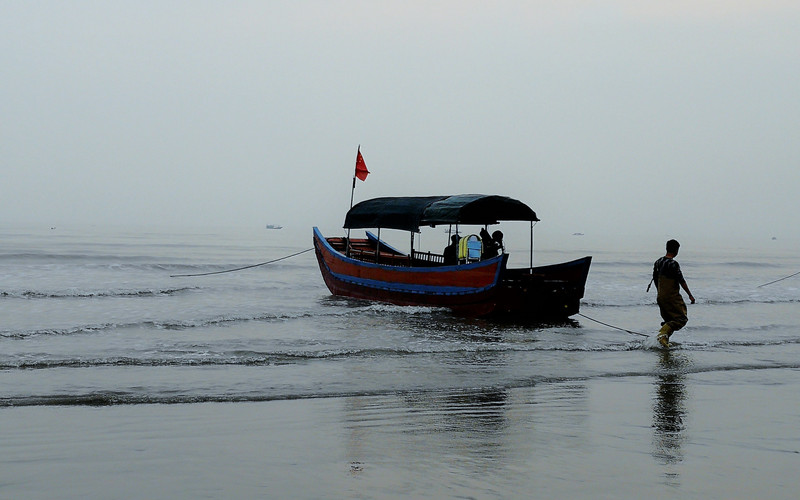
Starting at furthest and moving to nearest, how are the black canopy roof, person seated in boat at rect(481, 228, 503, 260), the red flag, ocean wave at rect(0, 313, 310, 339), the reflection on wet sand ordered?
the red flag < person seated in boat at rect(481, 228, 503, 260) < the black canopy roof < ocean wave at rect(0, 313, 310, 339) < the reflection on wet sand

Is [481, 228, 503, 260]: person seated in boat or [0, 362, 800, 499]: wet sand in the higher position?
[481, 228, 503, 260]: person seated in boat

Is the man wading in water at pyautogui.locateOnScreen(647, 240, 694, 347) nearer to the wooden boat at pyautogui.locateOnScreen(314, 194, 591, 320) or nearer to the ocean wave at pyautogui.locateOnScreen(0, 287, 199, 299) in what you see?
the wooden boat at pyautogui.locateOnScreen(314, 194, 591, 320)

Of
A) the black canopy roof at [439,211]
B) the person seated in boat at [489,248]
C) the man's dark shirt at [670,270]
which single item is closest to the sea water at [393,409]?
the man's dark shirt at [670,270]

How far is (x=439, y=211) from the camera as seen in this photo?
1747 centimetres

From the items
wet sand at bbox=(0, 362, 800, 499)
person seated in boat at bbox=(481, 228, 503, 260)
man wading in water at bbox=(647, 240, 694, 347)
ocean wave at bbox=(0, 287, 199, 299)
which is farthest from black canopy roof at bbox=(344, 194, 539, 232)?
wet sand at bbox=(0, 362, 800, 499)

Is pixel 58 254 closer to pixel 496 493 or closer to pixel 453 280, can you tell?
pixel 453 280

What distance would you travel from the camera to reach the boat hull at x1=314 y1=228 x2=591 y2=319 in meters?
16.4

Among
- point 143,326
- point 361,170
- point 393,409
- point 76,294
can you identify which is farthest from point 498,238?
point 76,294

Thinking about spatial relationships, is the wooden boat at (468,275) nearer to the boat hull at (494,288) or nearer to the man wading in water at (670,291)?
the boat hull at (494,288)

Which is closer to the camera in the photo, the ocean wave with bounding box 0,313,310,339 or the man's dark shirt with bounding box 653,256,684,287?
the man's dark shirt with bounding box 653,256,684,287

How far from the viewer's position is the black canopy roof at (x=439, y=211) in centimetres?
1686

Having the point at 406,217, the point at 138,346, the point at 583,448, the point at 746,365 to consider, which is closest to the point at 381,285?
the point at 406,217

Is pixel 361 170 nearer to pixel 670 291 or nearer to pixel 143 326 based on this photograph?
pixel 143 326

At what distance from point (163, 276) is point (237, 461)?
1170 inches
